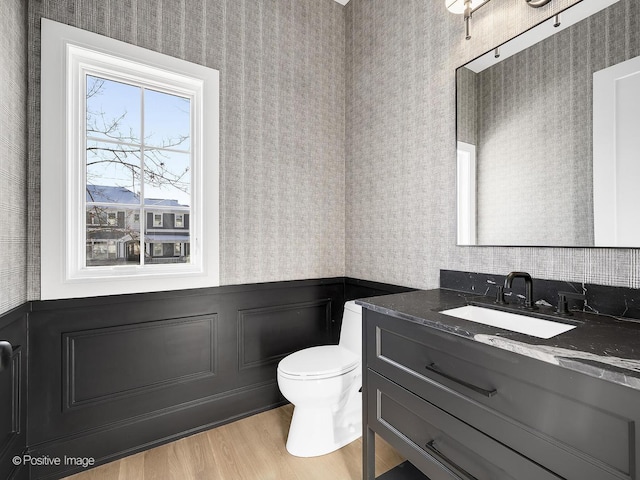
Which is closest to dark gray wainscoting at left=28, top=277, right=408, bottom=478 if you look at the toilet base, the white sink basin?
the toilet base

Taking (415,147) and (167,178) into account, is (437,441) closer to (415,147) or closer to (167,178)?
(415,147)

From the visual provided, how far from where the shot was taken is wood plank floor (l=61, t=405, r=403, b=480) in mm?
1610

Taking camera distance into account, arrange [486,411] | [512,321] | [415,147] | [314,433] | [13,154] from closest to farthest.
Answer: [486,411] → [512,321] → [13,154] → [314,433] → [415,147]

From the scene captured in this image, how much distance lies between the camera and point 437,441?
116 centimetres

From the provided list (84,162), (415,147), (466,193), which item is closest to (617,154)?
(466,193)

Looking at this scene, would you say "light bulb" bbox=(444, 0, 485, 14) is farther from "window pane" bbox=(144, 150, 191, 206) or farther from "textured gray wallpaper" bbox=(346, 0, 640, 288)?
"window pane" bbox=(144, 150, 191, 206)

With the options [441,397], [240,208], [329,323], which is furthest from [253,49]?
[441,397]

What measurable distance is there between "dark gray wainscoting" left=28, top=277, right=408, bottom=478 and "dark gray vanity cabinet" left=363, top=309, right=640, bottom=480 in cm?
85

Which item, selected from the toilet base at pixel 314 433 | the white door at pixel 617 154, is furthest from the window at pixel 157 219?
the white door at pixel 617 154

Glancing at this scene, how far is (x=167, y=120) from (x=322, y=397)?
72.8 inches

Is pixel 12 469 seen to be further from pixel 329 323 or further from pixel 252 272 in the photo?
pixel 329 323

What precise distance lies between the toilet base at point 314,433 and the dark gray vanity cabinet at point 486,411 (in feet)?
1.23

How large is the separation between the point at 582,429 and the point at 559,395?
0.08m

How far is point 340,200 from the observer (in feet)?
8.48
